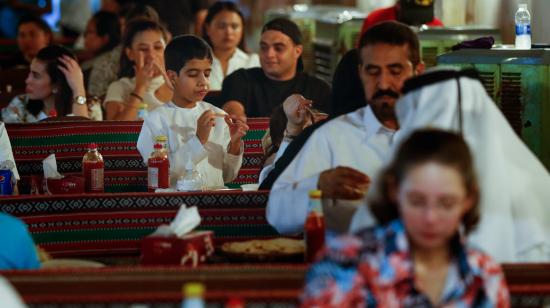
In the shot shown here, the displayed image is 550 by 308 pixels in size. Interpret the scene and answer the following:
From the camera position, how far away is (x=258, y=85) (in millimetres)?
8969

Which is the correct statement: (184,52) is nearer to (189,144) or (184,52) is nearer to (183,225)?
(189,144)

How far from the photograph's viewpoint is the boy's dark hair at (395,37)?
17.3ft

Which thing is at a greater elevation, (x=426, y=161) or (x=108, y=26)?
(x=108, y=26)

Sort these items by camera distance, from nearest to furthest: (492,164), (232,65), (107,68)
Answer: (492,164) → (232,65) → (107,68)

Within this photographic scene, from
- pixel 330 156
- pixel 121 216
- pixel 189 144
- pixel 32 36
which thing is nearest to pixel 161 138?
pixel 189 144

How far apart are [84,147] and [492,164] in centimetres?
388

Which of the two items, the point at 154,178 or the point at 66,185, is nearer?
the point at 154,178

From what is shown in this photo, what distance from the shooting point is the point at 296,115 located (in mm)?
6770

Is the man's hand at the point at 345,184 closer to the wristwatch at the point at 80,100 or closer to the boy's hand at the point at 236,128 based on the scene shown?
the boy's hand at the point at 236,128

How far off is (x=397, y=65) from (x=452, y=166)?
5.62 ft

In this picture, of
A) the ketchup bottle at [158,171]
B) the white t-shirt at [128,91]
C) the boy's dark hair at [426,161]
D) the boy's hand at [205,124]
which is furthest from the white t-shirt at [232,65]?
the boy's dark hair at [426,161]

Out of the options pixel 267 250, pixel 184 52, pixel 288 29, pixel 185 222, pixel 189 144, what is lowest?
pixel 267 250

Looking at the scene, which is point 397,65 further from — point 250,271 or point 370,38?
point 250,271

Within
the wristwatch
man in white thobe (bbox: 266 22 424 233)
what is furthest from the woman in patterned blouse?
the wristwatch
